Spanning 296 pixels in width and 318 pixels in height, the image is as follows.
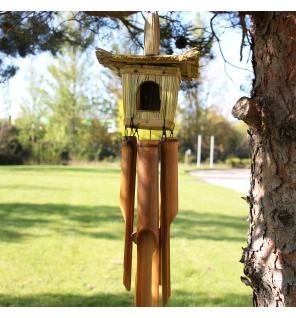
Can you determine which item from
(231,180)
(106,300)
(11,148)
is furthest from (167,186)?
(11,148)

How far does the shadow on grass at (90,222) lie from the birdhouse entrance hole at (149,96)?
12.9 feet

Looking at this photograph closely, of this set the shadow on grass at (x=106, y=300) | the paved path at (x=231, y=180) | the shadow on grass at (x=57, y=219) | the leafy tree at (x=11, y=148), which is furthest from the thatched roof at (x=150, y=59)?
the leafy tree at (x=11, y=148)

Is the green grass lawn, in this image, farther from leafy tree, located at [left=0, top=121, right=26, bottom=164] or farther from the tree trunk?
leafy tree, located at [left=0, top=121, right=26, bottom=164]

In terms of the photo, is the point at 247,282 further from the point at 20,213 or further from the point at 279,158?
the point at 20,213

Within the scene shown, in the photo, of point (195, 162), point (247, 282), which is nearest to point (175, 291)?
point (247, 282)

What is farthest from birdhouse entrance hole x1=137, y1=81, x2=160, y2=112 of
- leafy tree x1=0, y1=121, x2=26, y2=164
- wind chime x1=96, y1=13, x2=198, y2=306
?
leafy tree x1=0, y1=121, x2=26, y2=164

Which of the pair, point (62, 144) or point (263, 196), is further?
point (62, 144)

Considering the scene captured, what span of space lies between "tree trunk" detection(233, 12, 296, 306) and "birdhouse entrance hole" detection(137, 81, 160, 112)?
0.36m

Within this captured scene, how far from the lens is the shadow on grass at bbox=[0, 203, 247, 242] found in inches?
233

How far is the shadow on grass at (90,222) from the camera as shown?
233 inches

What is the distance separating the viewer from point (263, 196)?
6.59 ft

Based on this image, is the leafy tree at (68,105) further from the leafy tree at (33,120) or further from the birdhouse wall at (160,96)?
the birdhouse wall at (160,96)

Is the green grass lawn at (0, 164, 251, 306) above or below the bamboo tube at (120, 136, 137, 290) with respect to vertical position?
below
